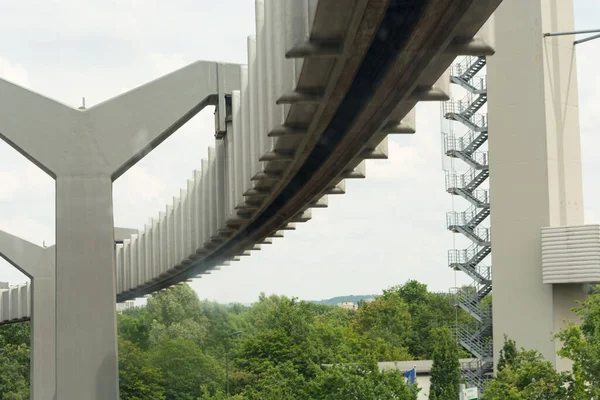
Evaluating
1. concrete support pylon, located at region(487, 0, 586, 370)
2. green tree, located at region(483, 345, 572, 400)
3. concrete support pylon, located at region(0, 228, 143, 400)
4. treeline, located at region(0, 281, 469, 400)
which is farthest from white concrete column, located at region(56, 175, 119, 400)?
treeline, located at region(0, 281, 469, 400)

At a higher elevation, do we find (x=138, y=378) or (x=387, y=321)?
(x=387, y=321)

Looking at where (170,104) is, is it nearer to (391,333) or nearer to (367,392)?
(367,392)

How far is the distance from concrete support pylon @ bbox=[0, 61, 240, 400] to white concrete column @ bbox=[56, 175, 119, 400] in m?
0.01

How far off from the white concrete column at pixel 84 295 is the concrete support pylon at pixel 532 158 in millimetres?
28207

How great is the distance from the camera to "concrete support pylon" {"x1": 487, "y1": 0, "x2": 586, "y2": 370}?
3716 cm

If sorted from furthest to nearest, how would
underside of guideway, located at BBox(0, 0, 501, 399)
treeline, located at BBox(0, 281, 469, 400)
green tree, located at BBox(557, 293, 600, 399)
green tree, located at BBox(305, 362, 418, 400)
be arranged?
1. treeline, located at BBox(0, 281, 469, 400)
2. green tree, located at BBox(305, 362, 418, 400)
3. green tree, located at BBox(557, 293, 600, 399)
4. underside of guideway, located at BBox(0, 0, 501, 399)

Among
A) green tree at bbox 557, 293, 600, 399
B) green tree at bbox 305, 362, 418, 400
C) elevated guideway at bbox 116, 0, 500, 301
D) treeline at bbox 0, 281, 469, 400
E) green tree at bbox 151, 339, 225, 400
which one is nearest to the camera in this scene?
elevated guideway at bbox 116, 0, 500, 301

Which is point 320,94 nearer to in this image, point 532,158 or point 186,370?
point 532,158

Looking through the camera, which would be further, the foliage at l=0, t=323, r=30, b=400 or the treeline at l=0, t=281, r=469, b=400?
the foliage at l=0, t=323, r=30, b=400

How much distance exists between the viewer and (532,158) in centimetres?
3738

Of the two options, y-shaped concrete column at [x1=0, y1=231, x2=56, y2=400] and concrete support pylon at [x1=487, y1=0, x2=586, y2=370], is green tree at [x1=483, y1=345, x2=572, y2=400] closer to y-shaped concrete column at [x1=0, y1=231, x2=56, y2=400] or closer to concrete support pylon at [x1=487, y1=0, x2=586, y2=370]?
concrete support pylon at [x1=487, y1=0, x2=586, y2=370]

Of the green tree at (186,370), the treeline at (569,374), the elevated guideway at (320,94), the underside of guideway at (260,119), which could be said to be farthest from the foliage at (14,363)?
the underside of guideway at (260,119)

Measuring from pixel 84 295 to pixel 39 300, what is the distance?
2110 centimetres

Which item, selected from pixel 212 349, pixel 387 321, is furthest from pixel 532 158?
pixel 387 321
